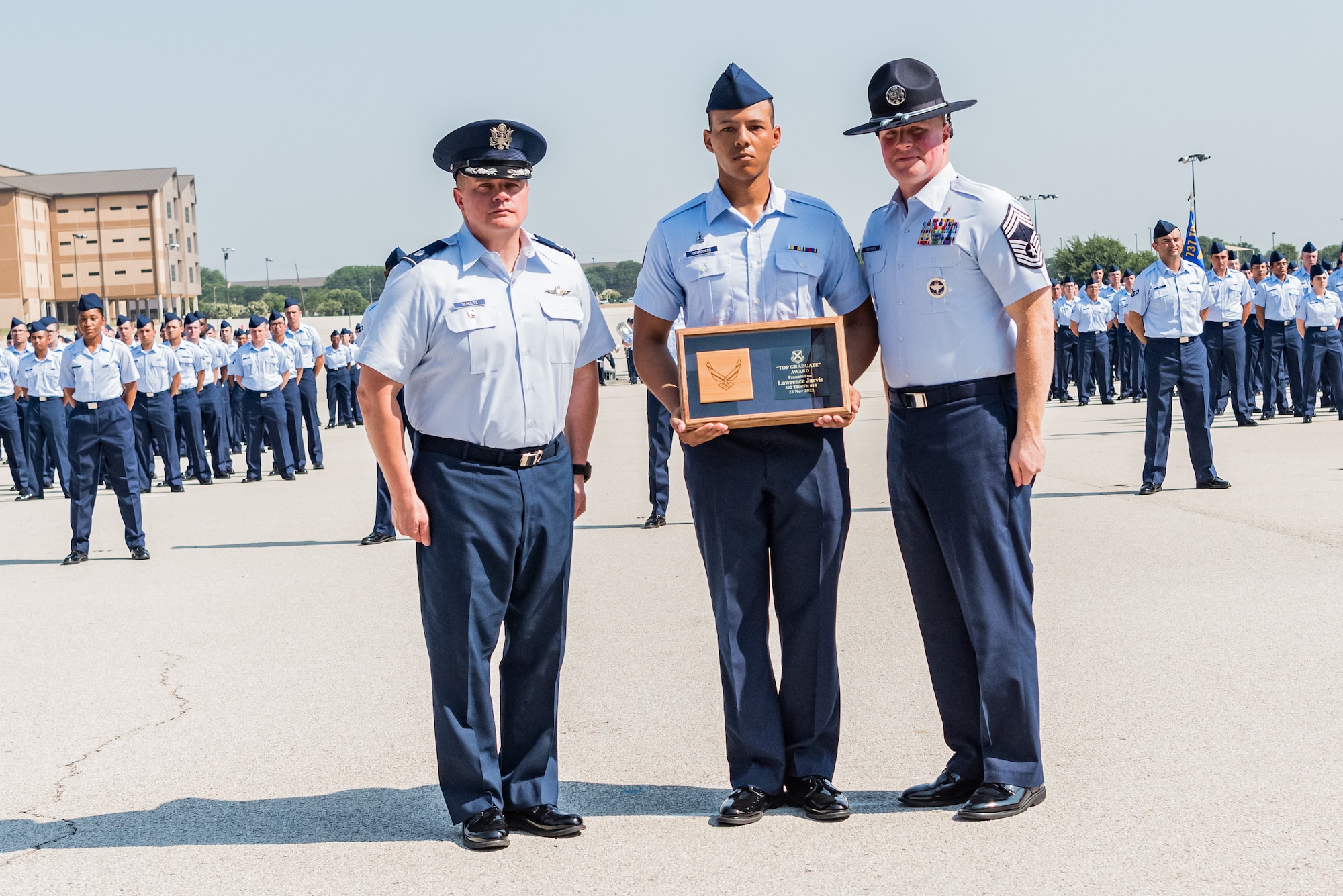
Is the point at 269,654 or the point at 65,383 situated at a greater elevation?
the point at 65,383

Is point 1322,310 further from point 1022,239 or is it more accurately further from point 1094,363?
point 1022,239

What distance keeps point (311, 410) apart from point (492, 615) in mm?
17024

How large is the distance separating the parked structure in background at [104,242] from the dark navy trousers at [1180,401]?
93035mm

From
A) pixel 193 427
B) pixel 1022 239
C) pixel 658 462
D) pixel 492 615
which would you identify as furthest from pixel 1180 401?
pixel 193 427

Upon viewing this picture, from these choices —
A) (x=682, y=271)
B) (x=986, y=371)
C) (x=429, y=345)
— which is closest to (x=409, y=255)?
(x=429, y=345)

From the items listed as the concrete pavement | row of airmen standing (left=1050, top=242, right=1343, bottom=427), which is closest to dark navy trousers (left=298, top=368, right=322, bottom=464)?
the concrete pavement

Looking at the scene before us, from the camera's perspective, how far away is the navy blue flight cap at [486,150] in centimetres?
439

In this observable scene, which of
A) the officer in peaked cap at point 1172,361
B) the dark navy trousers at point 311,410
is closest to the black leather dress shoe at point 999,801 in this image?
the officer in peaked cap at point 1172,361

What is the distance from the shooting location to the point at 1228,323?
59.0 feet

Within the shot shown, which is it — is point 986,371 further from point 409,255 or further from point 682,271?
point 409,255

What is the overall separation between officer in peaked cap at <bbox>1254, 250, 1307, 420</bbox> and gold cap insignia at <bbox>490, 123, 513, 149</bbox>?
17738 mm

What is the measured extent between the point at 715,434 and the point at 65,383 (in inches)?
380

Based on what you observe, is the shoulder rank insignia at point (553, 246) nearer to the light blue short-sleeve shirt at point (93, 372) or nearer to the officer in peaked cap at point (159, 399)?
the light blue short-sleeve shirt at point (93, 372)

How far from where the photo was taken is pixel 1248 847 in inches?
155
